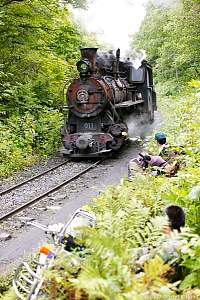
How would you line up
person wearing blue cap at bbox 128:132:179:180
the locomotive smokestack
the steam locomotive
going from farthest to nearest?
the locomotive smokestack, the steam locomotive, person wearing blue cap at bbox 128:132:179:180

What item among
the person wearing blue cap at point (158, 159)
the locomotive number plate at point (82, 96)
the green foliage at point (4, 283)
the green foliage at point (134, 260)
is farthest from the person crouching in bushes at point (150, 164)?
the locomotive number plate at point (82, 96)

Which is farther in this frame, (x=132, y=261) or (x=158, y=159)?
(x=158, y=159)

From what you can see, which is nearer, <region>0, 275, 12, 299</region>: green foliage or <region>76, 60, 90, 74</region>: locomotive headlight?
<region>0, 275, 12, 299</region>: green foliage

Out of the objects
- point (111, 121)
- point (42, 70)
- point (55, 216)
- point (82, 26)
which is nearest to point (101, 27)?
point (82, 26)

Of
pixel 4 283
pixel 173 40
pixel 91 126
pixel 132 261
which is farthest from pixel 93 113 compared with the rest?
pixel 173 40

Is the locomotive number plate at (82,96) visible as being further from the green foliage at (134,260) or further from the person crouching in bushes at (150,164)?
the green foliage at (134,260)

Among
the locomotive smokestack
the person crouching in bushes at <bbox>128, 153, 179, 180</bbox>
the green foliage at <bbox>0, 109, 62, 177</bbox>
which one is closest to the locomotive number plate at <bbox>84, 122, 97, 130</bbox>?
the green foliage at <bbox>0, 109, 62, 177</bbox>

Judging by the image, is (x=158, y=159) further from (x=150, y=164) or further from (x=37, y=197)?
(x=37, y=197)

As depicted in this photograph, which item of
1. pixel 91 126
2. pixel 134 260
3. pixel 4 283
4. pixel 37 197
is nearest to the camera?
pixel 134 260

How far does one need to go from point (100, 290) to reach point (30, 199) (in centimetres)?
717

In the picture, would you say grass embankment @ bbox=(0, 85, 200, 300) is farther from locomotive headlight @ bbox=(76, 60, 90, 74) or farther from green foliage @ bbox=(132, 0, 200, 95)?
green foliage @ bbox=(132, 0, 200, 95)

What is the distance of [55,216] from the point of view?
27.4 ft

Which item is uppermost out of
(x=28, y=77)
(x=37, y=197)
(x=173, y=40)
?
(x=173, y=40)

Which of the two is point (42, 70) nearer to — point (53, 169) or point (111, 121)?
point (111, 121)
